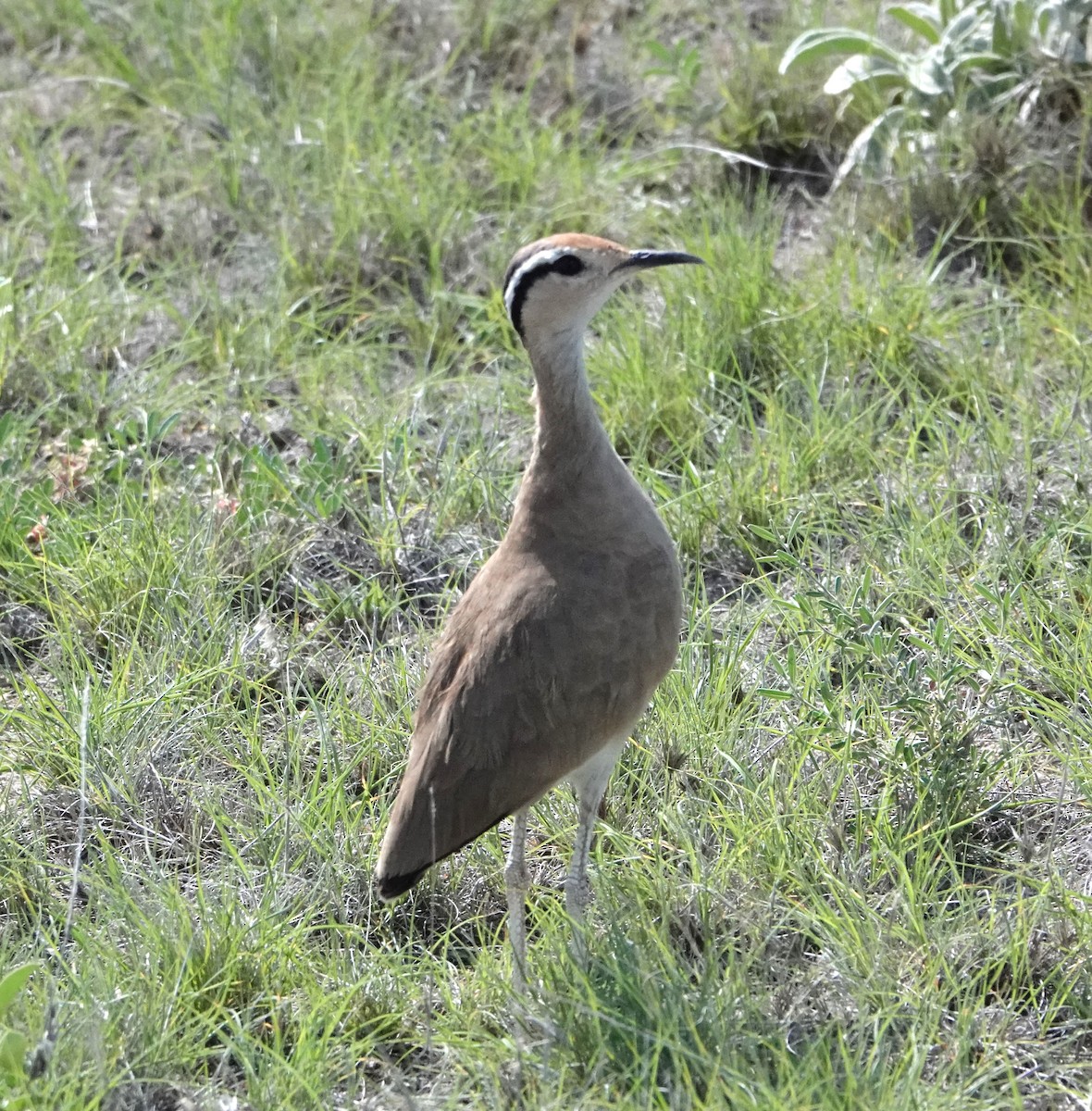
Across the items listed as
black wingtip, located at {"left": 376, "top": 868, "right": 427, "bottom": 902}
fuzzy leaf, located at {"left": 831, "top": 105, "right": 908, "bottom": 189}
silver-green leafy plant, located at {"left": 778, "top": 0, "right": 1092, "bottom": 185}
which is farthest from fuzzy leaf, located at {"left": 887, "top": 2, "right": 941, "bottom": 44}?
black wingtip, located at {"left": 376, "top": 868, "right": 427, "bottom": 902}

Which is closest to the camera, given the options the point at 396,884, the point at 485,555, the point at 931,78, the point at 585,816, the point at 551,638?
the point at 396,884

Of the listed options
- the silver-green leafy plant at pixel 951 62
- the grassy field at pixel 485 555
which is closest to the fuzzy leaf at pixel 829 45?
the silver-green leafy plant at pixel 951 62

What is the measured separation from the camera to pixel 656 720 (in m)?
3.40

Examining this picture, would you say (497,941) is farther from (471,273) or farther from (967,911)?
(471,273)

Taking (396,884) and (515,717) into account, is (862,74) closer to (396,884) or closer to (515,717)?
(515,717)

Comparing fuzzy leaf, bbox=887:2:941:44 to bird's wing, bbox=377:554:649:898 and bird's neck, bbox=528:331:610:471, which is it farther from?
bird's wing, bbox=377:554:649:898

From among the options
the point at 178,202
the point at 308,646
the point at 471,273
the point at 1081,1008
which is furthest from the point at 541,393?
the point at 178,202

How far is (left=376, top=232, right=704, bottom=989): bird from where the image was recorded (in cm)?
287

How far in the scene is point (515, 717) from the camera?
2.90 meters

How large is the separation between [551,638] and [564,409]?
511 mm

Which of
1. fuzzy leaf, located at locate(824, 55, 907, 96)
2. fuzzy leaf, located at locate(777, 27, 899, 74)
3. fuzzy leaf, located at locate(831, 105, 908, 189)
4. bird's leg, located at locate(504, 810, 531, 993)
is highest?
fuzzy leaf, located at locate(777, 27, 899, 74)

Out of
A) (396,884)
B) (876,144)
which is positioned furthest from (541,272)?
(876,144)

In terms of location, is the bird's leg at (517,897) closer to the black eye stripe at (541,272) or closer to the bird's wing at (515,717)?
the bird's wing at (515,717)

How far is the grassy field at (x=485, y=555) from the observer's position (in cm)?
274
